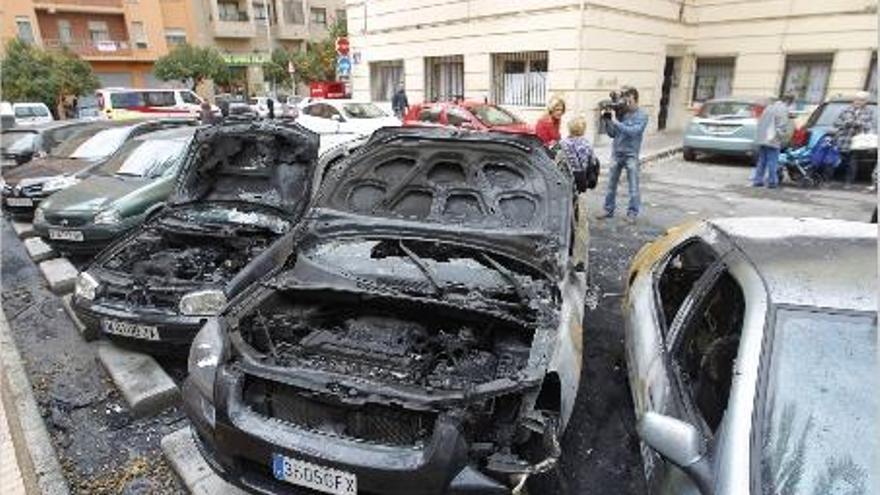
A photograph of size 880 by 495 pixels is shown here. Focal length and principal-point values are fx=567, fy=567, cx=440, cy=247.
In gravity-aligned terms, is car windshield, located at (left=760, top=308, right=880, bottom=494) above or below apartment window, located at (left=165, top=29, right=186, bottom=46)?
below

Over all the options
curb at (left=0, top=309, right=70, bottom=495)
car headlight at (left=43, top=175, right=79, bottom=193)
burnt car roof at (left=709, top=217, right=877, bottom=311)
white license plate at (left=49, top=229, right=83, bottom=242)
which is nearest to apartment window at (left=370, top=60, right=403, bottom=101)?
car headlight at (left=43, top=175, right=79, bottom=193)

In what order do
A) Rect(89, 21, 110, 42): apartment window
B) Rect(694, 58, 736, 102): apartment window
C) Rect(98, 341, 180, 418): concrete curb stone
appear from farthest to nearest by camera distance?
Rect(89, 21, 110, 42): apartment window → Rect(694, 58, 736, 102): apartment window → Rect(98, 341, 180, 418): concrete curb stone

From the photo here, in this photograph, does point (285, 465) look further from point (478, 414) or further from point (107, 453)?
point (107, 453)

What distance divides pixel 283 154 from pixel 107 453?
322cm

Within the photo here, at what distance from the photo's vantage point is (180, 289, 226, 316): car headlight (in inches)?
156

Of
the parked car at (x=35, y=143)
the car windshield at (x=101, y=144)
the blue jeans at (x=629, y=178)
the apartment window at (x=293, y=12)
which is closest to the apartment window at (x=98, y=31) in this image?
the apartment window at (x=293, y=12)

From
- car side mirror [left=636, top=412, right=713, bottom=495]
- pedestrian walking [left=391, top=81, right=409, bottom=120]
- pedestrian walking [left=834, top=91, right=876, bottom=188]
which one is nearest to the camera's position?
car side mirror [left=636, top=412, right=713, bottom=495]

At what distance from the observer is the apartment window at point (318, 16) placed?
44.5 meters

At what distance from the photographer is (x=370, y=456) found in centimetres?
226

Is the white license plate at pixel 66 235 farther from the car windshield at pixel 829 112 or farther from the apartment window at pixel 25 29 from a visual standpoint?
the apartment window at pixel 25 29

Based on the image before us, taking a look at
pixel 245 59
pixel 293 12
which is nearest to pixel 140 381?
pixel 245 59

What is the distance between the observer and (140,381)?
3.93m

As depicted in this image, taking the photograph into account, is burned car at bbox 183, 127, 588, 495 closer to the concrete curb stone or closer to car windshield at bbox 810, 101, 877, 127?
the concrete curb stone

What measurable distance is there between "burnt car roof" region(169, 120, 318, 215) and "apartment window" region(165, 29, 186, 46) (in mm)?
35091
